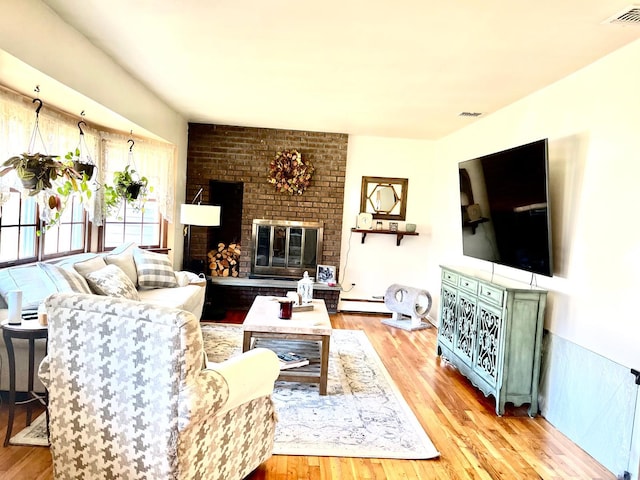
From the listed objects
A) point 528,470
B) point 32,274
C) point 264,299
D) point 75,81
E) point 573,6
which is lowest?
point 528,470

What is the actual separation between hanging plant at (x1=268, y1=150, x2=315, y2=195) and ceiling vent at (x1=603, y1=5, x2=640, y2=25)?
13.2 ft

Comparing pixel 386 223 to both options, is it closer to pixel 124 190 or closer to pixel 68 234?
pixel 124 190

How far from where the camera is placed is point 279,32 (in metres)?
2.69

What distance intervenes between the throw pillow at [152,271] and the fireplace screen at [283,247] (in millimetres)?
1631

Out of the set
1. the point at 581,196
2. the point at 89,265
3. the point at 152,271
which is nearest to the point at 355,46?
the point at 581,196

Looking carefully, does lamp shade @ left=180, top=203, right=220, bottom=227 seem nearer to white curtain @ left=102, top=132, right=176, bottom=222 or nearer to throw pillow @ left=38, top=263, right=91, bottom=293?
white curtain @ left=102, top=132, right=176, bottom=222

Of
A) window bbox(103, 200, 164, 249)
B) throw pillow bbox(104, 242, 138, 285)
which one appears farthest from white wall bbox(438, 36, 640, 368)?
window bbox(103, 200, 164, 249)

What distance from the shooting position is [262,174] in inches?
236

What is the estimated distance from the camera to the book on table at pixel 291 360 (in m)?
3.35

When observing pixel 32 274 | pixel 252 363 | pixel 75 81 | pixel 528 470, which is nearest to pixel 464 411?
pixel 528 470

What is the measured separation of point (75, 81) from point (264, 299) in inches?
89.8

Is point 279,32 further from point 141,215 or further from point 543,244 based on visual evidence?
point 141,215

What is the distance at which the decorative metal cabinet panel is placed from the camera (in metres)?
3.16

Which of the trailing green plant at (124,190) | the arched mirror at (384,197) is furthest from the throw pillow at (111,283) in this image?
the arched mirror at (384,197)
